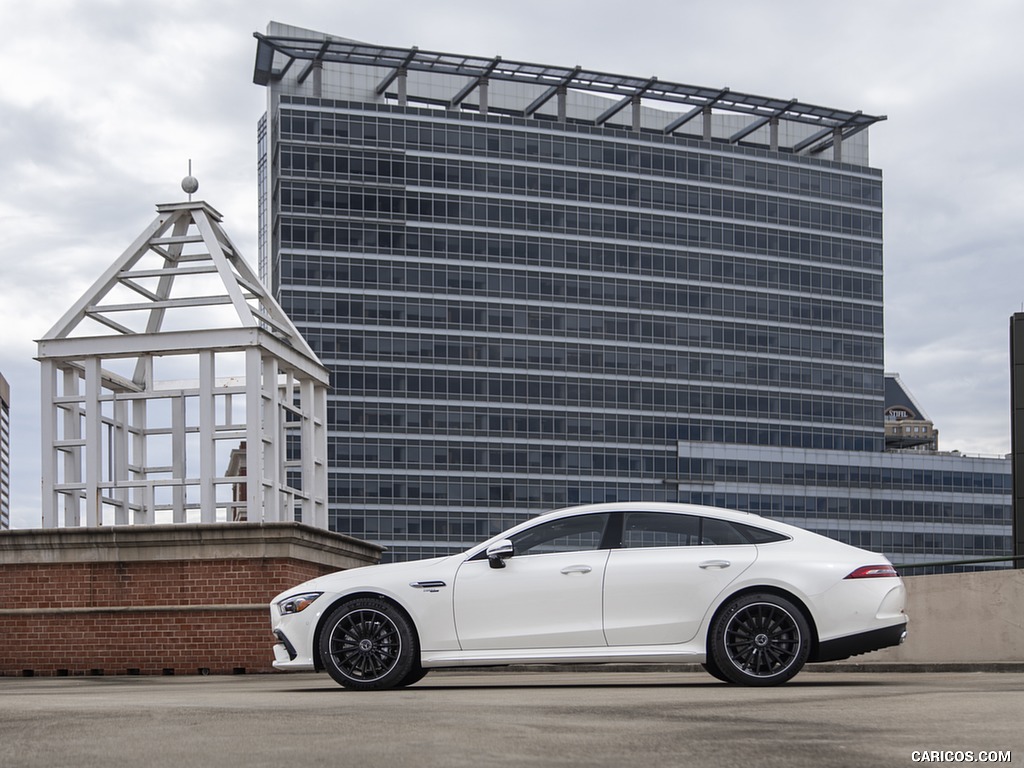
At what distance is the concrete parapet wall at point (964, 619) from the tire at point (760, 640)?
4711 mm

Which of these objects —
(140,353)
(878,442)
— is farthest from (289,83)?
(140,353)

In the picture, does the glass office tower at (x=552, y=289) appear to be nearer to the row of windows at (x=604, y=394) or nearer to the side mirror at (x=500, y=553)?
the row of windows at (x=604, y=394)

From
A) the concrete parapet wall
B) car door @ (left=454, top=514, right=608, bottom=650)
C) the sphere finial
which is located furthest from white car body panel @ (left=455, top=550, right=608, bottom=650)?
the sphere finial

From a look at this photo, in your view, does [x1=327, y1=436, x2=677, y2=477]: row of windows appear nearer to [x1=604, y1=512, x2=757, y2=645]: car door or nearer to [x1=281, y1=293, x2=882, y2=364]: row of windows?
[x1=281, y1=293, x2=882, y2=364]: row of windows

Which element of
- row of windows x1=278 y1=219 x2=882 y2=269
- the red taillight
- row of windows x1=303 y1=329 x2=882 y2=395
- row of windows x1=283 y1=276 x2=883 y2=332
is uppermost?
row of windows x1=278 y1=219 x2=882 y2=269

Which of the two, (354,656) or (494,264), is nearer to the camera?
(354,656)

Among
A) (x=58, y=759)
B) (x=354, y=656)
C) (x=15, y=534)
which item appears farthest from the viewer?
(x=15, y=534)

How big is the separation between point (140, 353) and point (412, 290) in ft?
276

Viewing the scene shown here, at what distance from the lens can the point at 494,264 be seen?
4045 inches

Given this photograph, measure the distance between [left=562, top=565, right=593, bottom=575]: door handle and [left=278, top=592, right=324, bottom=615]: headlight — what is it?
1707mm

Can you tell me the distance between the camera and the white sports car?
9625mm

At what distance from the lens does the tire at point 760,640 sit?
9539mm

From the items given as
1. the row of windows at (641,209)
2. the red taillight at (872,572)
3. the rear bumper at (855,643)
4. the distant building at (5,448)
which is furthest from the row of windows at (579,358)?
the rear bumper at (855,643)

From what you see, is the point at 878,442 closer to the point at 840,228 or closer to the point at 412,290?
the point at 840,228
